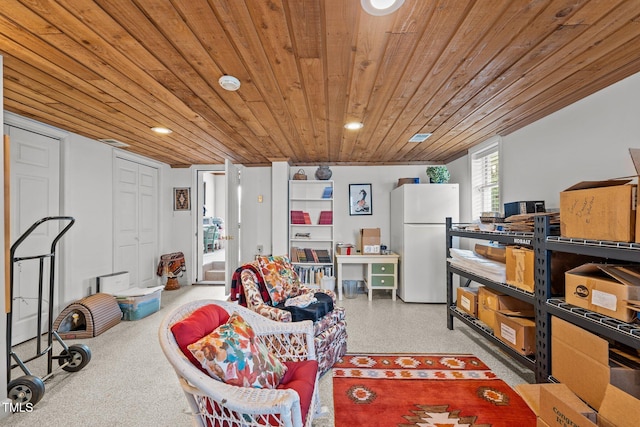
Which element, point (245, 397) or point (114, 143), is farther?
point (114, 143)

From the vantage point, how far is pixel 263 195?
16.4 feet

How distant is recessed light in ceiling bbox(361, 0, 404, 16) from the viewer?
1229 mm

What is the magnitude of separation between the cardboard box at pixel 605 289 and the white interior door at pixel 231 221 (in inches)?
144

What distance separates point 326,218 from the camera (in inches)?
185

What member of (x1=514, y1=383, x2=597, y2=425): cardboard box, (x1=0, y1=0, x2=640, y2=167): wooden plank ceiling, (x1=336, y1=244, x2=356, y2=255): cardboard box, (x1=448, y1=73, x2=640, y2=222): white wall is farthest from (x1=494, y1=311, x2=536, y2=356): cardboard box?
(x1=336, y1=244, x2=356, y2=255): cardboard box

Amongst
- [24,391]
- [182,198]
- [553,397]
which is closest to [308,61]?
[553,397]

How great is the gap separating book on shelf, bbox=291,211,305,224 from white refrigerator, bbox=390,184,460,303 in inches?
64.1

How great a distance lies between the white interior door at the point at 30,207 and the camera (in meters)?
2.80

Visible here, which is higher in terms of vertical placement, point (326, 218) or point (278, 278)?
point (326, 218)

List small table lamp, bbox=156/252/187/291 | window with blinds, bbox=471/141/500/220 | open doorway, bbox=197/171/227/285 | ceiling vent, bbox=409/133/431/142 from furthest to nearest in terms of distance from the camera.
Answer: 1. open doorway, bbox=197/171/227/285
2. small table lamp, bbox=156/252/187/291
3. window with blinds, bbox=471/141/500/220
4. ceiling vent, bbox=409/133/431/142

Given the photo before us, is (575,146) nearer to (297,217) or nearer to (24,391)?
(297,217)

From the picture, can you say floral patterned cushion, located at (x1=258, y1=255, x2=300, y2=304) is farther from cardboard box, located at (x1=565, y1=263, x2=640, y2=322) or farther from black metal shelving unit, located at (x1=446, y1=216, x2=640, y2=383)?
cardboard box, located at (x1=565, y1=263, x2=640, y2=322)

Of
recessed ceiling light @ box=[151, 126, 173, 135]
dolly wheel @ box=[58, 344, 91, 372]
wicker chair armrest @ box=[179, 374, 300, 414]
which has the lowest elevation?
dolly wheel @ box=[58, 344, 91, 372]

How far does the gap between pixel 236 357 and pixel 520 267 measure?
2024 millimetres
